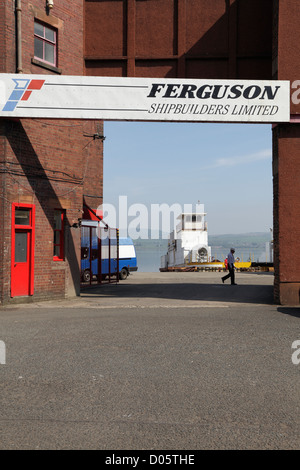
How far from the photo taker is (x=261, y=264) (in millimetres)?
47375

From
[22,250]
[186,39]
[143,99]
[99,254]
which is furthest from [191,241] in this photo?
[143,99]

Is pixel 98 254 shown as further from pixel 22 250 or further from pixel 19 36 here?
pixel 19 36

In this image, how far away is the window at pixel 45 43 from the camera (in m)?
15.9

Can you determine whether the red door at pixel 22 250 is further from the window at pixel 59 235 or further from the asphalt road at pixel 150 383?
the asphalt road at pixel 150 383

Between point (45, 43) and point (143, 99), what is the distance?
442 centimetres

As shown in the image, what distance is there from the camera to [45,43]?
53.5 ft

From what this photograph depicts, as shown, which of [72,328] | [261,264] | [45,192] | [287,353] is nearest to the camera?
[287,353]

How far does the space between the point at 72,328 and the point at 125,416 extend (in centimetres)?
570

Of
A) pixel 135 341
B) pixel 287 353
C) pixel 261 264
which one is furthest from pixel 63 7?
pixel 261 264

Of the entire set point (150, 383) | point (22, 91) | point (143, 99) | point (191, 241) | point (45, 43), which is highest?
point (45, 43)

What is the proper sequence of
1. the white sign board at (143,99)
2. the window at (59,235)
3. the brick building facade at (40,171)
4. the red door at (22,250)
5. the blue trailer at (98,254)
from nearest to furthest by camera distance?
the white sign board at (143,99)
the brick building facade at (40,171)
the red door at (22,250)
the window at (59,235)
the blue trailer at (98,254)

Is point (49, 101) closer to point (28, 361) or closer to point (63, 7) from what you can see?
point (63, 7)

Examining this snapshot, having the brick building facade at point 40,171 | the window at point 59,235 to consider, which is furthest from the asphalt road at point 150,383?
the window at point 59,235

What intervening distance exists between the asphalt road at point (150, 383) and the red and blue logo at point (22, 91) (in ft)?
20.6
